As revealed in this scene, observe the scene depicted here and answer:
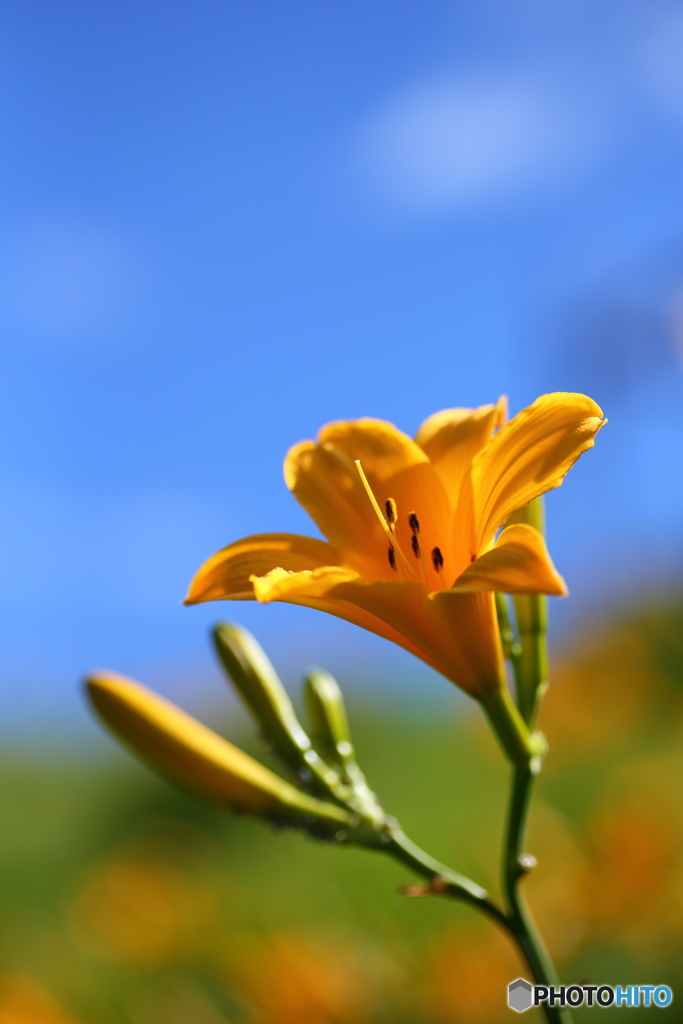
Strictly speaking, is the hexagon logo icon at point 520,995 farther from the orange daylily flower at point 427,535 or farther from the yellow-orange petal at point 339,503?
the yellow-orange petal at point 339,503

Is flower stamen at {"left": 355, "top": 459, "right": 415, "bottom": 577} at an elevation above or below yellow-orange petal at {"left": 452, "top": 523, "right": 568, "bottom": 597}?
above

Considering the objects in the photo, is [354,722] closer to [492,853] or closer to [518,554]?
[492,853]

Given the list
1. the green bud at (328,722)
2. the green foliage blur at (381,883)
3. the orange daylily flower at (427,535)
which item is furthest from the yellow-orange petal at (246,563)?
the green foliage blur at (381,883)

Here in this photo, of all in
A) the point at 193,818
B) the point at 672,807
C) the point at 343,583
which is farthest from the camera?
the point at 193,818

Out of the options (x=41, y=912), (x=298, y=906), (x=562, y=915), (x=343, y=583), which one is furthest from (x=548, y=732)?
(x=343, y=583)

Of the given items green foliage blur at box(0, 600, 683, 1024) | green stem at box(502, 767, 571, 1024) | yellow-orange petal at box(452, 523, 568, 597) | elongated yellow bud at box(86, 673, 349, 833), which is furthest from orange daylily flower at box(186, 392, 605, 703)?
green foliage blur at box(0, 600, 683, 1024)

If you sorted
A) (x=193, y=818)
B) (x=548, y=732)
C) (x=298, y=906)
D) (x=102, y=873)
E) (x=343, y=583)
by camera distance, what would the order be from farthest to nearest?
(x=193, y=818) → (x=548, y=732) → (x=102, y=873) → (x=298, y=906) → (x=343, y=583)

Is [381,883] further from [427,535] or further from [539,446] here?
[539,446]

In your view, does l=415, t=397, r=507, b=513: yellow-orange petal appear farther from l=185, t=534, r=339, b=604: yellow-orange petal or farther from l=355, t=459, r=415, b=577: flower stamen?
l=185, t=534, r=339, b=604: yellow-orange petal
